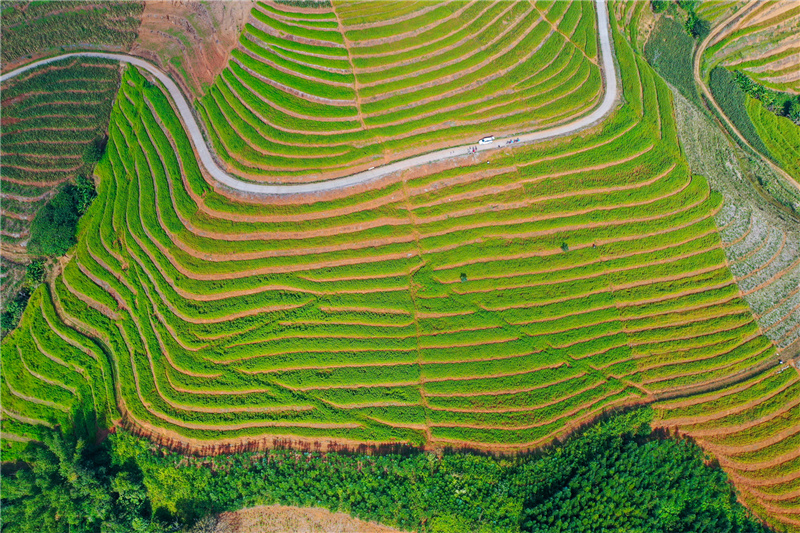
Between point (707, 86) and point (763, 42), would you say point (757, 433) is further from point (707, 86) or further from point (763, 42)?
point (763, 42)

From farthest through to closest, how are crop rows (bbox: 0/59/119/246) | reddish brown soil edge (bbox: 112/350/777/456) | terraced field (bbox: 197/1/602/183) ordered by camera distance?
crop rows (bbox: 0/59/119/246) → terraced field (bbox: 197/1/602/183) → reddish brown soil edge (bbox: 112/350/777/456)

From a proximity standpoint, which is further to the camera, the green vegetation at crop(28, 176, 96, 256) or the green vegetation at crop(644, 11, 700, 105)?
the green vegetation at crop(644, 11, 700, 105)

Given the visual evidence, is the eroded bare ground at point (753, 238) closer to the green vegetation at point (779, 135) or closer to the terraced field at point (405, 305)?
the terraced field at point (405, 305)

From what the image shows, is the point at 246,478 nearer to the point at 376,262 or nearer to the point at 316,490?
the point at 316,490

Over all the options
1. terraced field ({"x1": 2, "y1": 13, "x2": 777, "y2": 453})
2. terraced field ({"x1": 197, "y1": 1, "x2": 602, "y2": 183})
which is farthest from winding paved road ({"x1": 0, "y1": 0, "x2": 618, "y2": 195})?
terraced field ({"x1": 2, "y1": 13, "x2": 777, "y2": 453})

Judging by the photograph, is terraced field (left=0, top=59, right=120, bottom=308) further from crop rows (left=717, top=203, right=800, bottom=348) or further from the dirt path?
the dirt path

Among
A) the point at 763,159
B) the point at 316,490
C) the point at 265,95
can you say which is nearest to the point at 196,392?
the point at 316,490

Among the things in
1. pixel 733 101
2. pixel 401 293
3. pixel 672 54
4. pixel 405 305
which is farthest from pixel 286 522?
pixel 733 101

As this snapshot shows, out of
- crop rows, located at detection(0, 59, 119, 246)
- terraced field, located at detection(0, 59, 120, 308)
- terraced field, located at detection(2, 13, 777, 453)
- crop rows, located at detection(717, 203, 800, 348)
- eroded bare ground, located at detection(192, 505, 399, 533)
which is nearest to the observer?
eroded bare ground, located at detection(192, 505, 399, 533)
